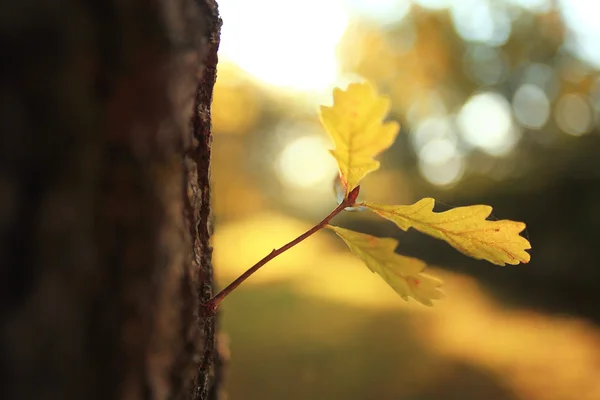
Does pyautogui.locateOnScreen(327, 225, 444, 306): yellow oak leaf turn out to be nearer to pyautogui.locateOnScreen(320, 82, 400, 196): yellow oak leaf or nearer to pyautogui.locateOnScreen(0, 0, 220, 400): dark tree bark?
pyautogui.locateOnScreen(320, 82, 400, 196): yellow oak leaf

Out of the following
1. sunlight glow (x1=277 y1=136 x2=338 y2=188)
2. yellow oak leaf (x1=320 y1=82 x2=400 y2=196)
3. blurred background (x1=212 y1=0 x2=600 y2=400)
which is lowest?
sunlight glow (x1=277 y1=136 x2=338 y2=188)

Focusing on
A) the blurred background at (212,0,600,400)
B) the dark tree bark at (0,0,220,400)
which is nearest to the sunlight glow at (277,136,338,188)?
the blurred background at (212,0,600,400)

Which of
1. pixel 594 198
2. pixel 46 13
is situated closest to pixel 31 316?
pixel 46 13

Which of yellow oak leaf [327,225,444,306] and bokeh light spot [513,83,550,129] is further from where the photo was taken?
bokeh light spot [513,83,550,129]

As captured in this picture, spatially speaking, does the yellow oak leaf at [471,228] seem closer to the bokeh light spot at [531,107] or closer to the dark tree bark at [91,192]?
the dark tree bark at [91,192]

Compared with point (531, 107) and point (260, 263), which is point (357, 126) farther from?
point (531, 107)

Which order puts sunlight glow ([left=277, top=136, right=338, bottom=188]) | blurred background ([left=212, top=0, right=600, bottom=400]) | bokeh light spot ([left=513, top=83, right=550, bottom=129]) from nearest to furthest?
blurred background ([left=212, top=0, right=600, bottom=400]), bokeh light spot ([left=513, top=83, right=550, bottom=129]), sunlight glow ([left=277, top=136, right=338, bottom=188])

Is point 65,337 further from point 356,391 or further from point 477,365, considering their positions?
point 477,365
